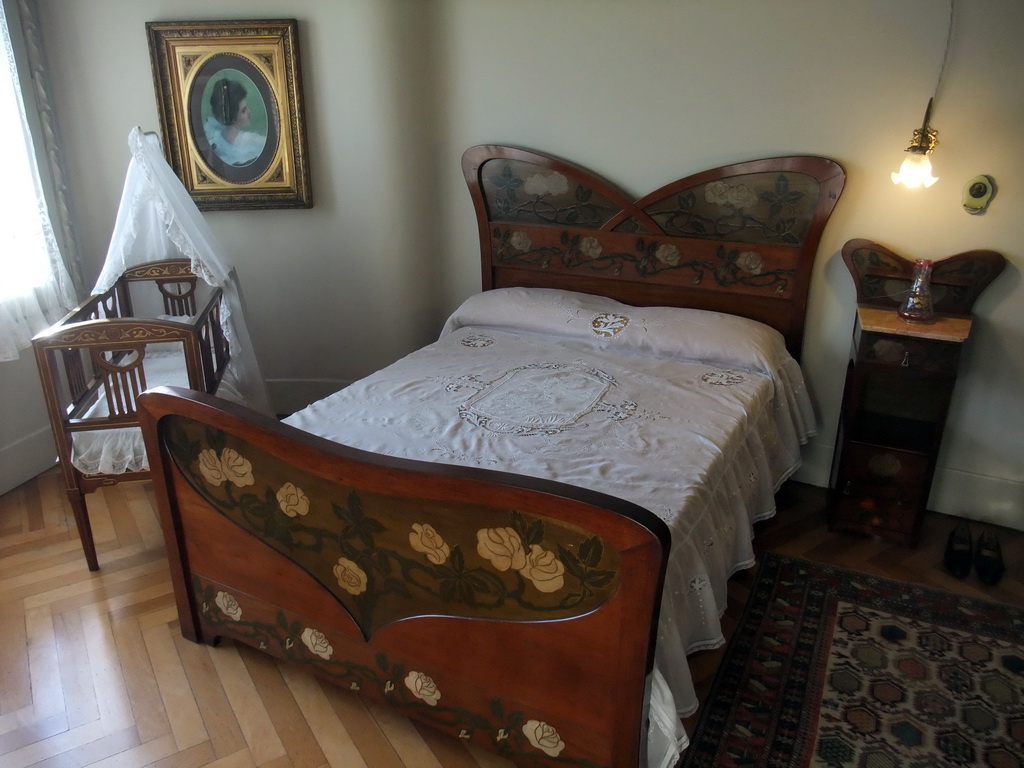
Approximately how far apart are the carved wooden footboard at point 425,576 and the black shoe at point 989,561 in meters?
1.69

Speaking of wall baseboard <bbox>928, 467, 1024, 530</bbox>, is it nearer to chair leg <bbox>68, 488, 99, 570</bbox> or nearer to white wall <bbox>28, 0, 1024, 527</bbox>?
white wall <bbox>28, 0, 1024, 527</bbox>

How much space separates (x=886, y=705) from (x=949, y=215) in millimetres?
1728

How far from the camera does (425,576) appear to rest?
5.49 ft

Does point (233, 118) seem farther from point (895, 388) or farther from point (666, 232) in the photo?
point (895, 388)

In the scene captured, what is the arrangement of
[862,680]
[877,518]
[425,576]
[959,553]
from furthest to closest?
[877,518], [959,553], [862,680], [425,576]

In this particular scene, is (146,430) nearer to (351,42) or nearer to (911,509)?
(351,42)

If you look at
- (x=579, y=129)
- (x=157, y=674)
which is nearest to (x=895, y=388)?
(x=579, y=129)

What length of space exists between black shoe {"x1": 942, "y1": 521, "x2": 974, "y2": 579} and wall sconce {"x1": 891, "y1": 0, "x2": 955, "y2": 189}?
4.16 ft

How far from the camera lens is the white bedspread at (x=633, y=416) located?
1.89 m

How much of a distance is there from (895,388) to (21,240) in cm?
361

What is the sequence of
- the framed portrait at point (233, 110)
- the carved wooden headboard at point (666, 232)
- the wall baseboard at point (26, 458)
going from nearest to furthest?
the carved wooden headboard at point (666, 232) → the wall baseboard at point (26, 458) → the framed portrait at point (233, 110)

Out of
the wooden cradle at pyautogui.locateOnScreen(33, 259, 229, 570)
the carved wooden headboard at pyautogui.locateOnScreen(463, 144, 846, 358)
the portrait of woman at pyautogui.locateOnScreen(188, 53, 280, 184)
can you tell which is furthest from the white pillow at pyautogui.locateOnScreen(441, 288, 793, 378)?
the portrait of woman at pyautogui.locateOnScreen(188, 53, 280, 184)

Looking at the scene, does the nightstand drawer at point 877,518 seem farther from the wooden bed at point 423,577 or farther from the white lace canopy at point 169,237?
the white lace canopy at point 169,237

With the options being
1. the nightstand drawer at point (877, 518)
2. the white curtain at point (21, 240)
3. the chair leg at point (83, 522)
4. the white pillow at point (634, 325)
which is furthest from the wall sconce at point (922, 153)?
the white curtain at point (21, 240)
